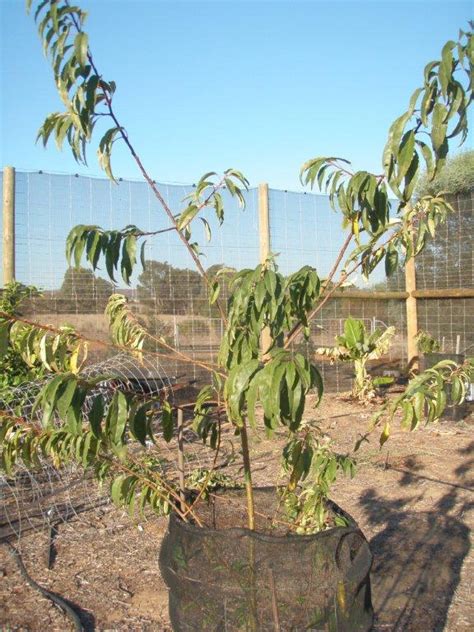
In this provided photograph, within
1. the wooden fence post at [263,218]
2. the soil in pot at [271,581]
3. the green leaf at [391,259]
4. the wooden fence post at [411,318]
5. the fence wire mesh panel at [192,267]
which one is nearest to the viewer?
the soil in pot at [271,581]

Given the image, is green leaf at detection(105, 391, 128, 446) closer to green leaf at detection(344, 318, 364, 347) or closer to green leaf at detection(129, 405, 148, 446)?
green leaf at detection(129, 405, 148, 446)

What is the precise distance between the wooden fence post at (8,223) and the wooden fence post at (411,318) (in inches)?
205

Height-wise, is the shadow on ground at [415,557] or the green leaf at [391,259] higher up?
the green leaf at [391,259]

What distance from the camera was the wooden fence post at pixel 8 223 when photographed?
265 inches

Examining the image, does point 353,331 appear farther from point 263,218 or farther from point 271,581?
point 271,581

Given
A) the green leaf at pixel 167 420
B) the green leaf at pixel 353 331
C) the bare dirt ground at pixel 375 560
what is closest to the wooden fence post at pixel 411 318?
the green leaf at pixel 353 331

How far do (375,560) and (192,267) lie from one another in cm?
504

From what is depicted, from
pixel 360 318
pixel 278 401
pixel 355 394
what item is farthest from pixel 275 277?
pixel 360 318

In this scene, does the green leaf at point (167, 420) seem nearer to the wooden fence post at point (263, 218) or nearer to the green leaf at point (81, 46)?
the green leaf at point (81, 46)

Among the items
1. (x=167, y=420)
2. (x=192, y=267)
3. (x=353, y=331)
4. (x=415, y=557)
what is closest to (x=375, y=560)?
(x=415, y=557)

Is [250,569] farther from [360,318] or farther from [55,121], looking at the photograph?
[360,318]

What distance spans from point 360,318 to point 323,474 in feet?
22.6

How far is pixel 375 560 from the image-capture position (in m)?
3.46

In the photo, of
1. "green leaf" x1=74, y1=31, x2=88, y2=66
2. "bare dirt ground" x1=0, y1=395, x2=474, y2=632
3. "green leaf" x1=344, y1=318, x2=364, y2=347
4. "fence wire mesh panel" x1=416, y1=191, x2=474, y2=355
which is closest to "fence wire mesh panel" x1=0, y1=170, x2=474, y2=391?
"fence wire mesh panel" x1=416, y1=191, x2=474, y2=355
